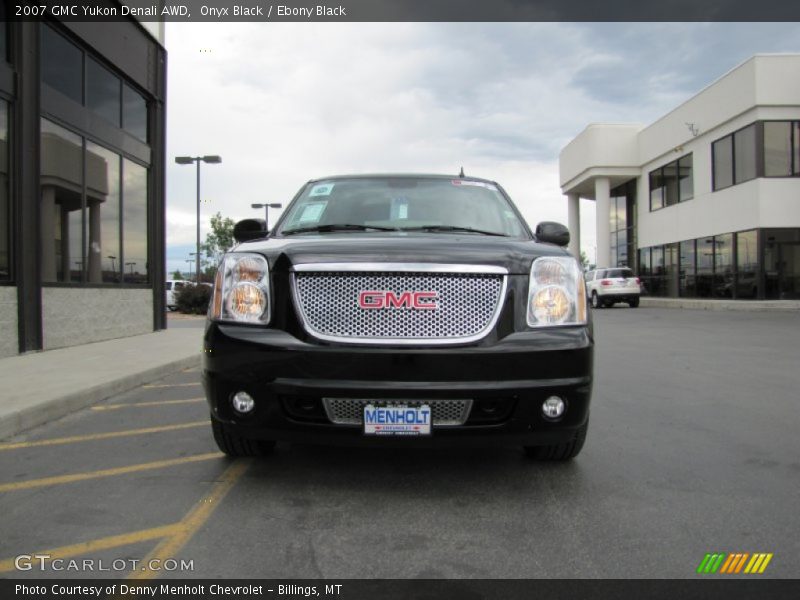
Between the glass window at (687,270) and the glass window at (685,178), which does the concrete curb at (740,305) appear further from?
the glass window at (685,178)

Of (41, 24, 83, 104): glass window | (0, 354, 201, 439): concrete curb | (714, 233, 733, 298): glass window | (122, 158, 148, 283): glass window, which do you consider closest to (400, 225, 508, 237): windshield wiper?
(0, 354, 201, 439): concrete curb

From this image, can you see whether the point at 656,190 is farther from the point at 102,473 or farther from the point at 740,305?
the point at 102,473

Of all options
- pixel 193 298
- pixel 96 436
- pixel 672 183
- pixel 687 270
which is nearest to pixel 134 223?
pixel 96 436

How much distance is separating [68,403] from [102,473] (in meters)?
2.11

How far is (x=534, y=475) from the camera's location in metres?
3.67

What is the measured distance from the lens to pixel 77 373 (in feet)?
22.9

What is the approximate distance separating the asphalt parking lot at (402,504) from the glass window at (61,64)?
6.62m

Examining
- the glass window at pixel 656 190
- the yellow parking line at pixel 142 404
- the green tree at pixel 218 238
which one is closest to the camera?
the yellow parking line at pixel 142 404

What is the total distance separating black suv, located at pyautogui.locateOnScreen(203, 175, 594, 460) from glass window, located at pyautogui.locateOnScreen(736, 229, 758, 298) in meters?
23.0

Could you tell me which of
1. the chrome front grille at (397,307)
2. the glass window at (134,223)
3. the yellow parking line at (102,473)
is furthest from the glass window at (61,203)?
the chrome front grille at (397,307)

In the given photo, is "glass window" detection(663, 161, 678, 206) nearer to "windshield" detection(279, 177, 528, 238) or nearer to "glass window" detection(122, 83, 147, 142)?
"glass window" detection(122, 83, 147, 142)

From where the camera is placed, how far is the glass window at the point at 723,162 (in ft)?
82.6

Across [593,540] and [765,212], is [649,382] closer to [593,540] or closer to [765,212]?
[593,540]

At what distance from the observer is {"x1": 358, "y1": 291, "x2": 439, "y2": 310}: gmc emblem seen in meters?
3.14
